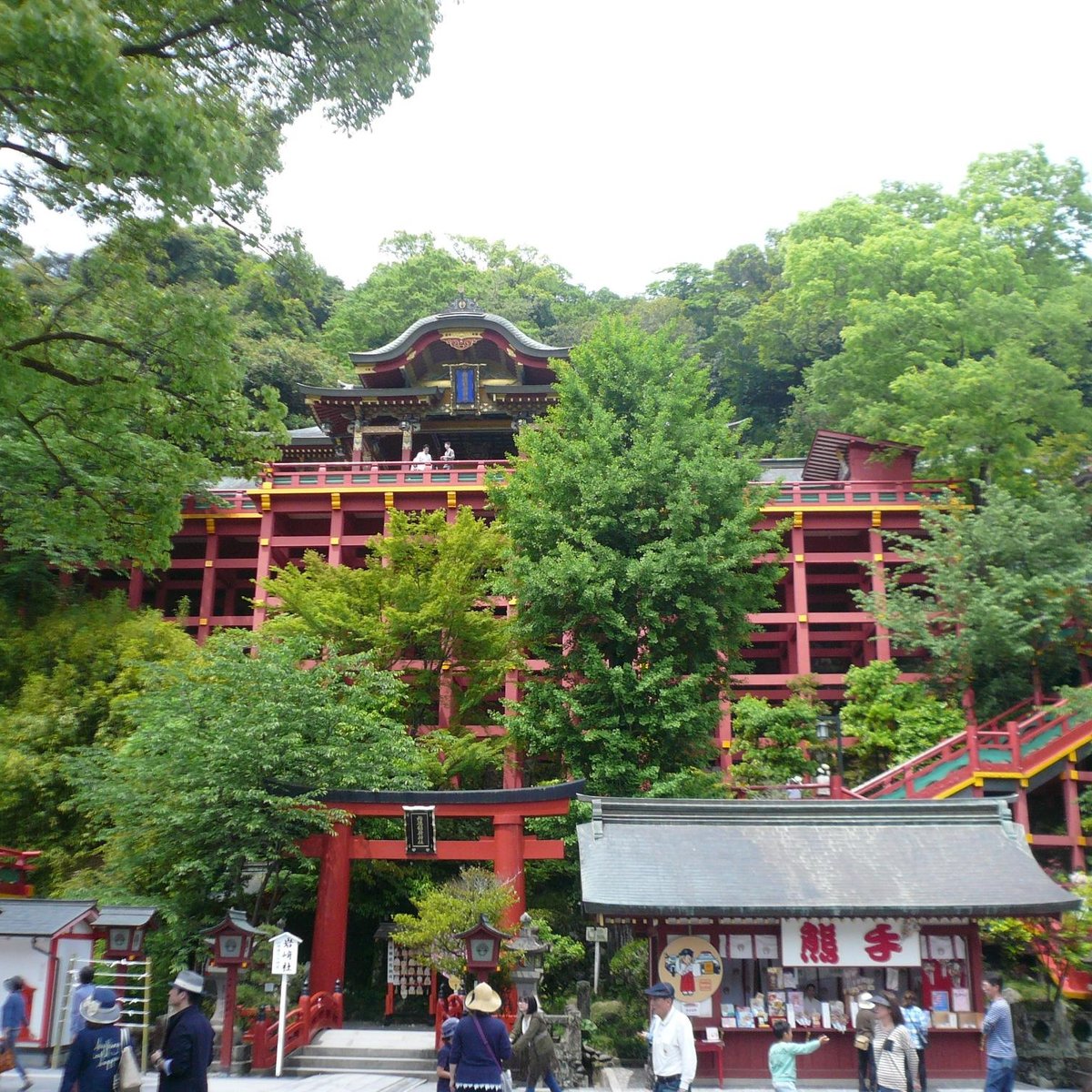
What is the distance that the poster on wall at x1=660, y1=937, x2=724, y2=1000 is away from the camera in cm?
1285

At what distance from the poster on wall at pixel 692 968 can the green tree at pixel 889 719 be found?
8.64m

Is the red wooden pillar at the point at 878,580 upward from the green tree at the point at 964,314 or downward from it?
downward

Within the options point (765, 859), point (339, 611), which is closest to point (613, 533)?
point (339, 611)

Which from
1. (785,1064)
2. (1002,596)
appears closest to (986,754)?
(1002,596)

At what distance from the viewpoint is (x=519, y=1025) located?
491 inches

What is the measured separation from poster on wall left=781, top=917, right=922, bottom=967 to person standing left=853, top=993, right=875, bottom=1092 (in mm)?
886

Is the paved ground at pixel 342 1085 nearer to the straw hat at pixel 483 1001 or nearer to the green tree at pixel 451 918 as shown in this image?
the green tree at pixel 451 918

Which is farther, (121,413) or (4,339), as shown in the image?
(121,413)

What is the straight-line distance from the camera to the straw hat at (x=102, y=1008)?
620 cm

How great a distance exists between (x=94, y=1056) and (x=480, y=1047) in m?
2.38

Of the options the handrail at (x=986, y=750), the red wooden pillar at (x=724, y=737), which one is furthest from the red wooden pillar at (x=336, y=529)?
the handrail at (x=986, y=750)

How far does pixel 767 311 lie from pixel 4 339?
1435 inches

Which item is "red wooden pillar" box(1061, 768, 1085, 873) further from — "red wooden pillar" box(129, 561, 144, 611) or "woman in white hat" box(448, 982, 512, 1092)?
"red wooden pillar" box(129, 561, 144, 611)

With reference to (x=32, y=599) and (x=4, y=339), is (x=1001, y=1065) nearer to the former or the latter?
(x=4, y=339)
